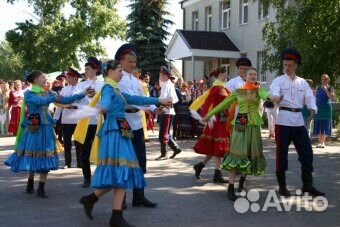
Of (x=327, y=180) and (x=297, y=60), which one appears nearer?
(x=297, y=60)

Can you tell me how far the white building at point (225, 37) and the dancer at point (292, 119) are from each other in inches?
762

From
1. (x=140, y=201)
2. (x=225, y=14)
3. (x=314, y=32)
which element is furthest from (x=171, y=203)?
(x=225, y=14)

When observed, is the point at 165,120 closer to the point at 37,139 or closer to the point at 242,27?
the point at 37,139

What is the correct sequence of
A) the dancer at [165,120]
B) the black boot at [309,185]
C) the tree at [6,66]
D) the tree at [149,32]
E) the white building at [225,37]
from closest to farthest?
the black boot at [309,185] < the dancer at [165,120] < the white building at [225,37] < the tree at [149,32] < the tree at [6,66]

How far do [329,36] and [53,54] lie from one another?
1931 cm

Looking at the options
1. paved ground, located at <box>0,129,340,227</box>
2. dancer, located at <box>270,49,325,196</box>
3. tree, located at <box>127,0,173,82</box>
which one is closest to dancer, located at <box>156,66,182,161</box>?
paved ground, located at <box>0,129,340,227</box>

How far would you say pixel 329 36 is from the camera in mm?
15305

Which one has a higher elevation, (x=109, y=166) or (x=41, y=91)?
(x=41, y=91)

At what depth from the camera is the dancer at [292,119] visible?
740 centimetres

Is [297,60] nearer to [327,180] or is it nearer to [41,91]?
[327,180]

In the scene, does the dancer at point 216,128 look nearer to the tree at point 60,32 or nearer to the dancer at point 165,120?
the dancer at point 165,120

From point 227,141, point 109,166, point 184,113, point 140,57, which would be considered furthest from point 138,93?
point 140,57

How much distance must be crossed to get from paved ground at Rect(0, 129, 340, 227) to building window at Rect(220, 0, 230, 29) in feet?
74.4

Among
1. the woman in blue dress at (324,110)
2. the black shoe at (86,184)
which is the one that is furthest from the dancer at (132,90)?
the woman in blue dress at (324,110)
